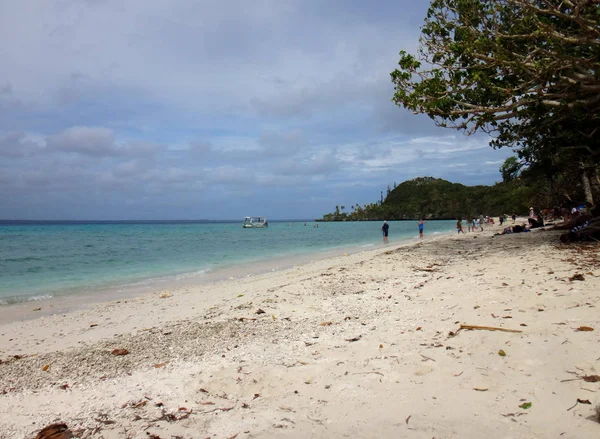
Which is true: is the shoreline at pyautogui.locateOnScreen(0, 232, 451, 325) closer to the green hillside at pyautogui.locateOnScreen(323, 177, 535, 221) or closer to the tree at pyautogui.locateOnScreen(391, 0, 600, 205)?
the tree at pyautogui.locateOnScreen(391, 0, 600, 205)

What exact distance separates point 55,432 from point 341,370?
7.92 ft

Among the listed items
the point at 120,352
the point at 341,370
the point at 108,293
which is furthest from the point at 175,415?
the point at 108,293

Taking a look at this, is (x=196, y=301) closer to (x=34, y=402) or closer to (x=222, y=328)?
(x=222, y=328)

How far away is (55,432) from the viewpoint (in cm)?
292

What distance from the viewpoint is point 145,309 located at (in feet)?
28.6

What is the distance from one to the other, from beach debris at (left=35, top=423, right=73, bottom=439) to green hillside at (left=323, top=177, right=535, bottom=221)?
74.0 meters

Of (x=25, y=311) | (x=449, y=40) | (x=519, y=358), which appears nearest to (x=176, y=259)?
(x=25, y=311)

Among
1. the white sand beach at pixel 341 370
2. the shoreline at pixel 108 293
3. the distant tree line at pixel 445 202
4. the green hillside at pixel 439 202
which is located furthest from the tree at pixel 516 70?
the green hillside at pixel 439 202

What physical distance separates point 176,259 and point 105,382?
756 inches

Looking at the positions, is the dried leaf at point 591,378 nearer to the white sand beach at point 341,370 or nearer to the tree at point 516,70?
the white sand beach at point 341,370

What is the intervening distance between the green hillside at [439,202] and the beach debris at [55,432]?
243ft

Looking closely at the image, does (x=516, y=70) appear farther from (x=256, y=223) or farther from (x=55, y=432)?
(x=256, y=223)

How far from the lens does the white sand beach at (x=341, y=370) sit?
109 inches

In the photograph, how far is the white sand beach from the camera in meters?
2.78
